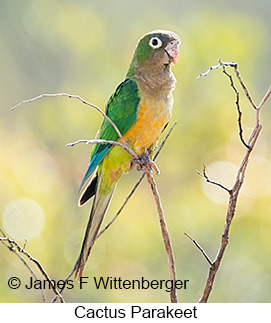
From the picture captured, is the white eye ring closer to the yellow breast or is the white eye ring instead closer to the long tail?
the yellow breast

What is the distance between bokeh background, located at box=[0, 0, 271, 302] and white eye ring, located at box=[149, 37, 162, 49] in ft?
6.64

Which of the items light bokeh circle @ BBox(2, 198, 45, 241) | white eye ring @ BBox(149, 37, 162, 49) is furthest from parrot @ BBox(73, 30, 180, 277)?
light bokeh circle @ BBox(2, 198, 45, 241)

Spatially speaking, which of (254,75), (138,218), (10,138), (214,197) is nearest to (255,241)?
(214,197)

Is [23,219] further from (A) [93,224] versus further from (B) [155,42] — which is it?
(B) [155,42]

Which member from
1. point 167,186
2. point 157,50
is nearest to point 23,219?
point 167,186

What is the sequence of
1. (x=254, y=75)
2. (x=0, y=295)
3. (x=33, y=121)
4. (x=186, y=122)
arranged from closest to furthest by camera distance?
(x=0, y=295) → (x=186, y=122) → (x=254, y=75) → (x=33, y=121)

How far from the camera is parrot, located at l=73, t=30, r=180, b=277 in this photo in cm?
242

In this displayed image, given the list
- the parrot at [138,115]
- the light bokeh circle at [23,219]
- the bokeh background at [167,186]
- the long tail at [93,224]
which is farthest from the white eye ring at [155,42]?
the light bokeh circle at [23,219]

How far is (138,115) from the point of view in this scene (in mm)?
2441

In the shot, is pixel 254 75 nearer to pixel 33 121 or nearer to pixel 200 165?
pixel 200 165

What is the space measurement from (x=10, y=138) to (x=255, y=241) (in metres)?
2.45

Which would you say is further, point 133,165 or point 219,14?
point 219,14

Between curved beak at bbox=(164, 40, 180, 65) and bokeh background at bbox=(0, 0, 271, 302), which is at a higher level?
bokeh background at bbox=(0, 0, 271, 302)
